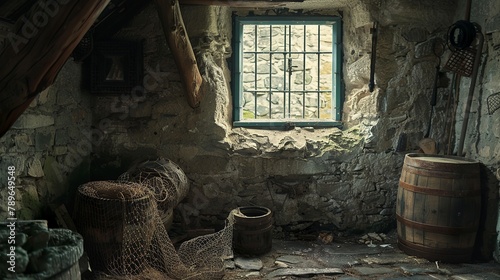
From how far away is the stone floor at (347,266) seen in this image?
3.37 m

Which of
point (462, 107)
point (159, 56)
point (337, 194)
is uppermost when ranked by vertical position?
point (159, 56)

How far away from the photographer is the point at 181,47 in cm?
364

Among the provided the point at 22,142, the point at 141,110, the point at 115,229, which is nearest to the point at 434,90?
the point at 141,110

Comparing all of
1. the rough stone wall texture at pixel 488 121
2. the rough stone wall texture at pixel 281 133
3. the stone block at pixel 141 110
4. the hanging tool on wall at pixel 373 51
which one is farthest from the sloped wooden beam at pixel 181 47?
the rough stone wall texture at pixel 488 121

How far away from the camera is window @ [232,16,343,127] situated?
14.8 feet

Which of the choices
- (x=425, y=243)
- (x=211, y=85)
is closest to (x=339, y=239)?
(x=425, y=243)

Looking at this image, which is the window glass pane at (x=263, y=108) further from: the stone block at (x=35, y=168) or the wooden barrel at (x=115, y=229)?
the stone block at (x=35, y=168)

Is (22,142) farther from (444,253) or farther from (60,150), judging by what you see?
(444,253)

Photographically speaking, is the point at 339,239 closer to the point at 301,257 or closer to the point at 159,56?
the point at 301,257

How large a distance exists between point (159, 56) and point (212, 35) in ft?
1.66

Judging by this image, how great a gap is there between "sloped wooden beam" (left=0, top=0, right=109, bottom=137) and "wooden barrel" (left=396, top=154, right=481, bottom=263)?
2607 millimetres

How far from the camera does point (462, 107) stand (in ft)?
13.2

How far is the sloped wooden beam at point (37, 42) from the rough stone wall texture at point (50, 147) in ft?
2.30

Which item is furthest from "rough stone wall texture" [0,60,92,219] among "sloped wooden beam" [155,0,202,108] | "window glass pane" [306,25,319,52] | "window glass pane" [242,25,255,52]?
"window glass pane" [306,25,319,52]
